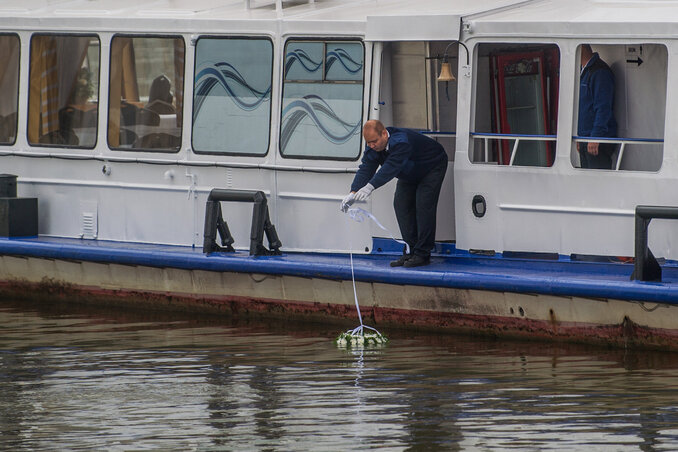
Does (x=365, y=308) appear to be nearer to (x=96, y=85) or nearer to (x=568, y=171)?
(x=568, y=171)

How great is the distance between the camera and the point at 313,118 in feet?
36.0

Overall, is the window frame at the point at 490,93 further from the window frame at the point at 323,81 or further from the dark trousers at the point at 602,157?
the window frame at the point at 323,81

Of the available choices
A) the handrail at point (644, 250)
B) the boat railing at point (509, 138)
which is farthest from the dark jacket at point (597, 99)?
the handrail at point (644, 250)

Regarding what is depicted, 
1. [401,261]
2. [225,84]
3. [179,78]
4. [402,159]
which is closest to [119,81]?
[179,78]

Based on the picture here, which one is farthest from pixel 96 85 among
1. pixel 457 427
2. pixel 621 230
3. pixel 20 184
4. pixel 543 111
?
pixel 457 427

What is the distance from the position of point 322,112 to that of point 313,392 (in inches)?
119

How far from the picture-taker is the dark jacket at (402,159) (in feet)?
33.0

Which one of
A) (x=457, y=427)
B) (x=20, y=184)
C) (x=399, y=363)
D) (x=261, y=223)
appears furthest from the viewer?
(x=20, y=184)

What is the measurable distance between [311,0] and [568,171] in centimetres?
285

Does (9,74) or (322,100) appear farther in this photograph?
(9,74)

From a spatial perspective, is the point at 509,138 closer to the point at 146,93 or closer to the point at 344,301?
the point at 344,301

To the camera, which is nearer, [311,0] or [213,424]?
[213,424]

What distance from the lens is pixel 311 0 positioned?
11.4 metres

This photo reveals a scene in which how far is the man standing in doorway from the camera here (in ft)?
31.7
